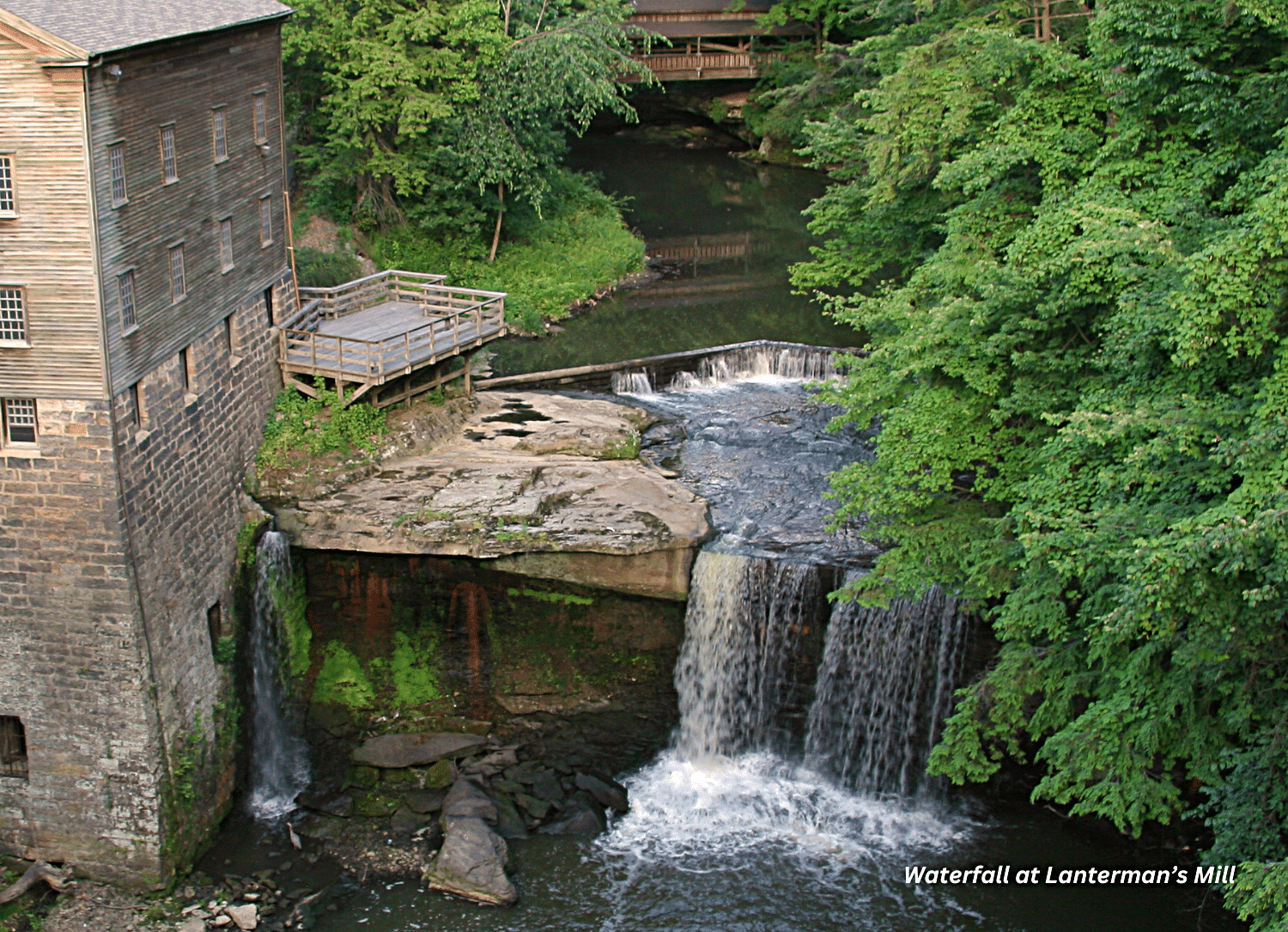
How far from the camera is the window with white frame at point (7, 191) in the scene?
1852 centimetres

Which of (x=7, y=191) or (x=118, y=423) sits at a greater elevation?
(x=7, y=191)

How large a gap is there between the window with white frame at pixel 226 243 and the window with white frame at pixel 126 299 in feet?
11.6

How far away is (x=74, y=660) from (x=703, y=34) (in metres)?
56.8

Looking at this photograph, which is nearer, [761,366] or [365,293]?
[365,293]

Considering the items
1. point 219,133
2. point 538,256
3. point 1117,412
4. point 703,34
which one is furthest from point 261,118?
point 703,34

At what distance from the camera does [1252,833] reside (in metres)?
16.6

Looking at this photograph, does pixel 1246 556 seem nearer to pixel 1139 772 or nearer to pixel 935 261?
pixel 1139 772

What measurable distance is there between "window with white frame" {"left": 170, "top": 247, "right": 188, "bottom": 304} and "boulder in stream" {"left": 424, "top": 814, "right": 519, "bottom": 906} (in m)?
10.1

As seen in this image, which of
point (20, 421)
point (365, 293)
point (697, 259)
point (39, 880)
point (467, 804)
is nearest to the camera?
point (20, 421)

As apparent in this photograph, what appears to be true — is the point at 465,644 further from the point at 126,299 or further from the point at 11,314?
the point at 11,314

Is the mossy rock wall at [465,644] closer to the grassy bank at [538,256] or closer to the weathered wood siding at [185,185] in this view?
the weathered wood siding at [185,185]

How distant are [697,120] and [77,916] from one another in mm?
63492

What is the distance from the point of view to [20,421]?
19.5 metres

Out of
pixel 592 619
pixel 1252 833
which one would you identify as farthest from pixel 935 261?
pixel 1252 833
